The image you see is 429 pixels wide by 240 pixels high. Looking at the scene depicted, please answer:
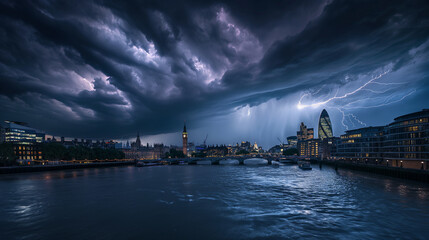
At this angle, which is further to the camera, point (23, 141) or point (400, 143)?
point (23, 141)

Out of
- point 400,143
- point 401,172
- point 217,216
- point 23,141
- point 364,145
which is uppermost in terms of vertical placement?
point 23,141

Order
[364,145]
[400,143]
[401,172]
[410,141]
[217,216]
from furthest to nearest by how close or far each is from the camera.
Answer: [364,145], [400,143], [410,141], [401,172], [217,216]

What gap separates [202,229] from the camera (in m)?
21.6

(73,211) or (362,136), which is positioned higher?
(362,136)

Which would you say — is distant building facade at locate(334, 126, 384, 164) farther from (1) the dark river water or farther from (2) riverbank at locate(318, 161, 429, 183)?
(1) the dark river water

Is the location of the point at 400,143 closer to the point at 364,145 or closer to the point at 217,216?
the point at 364,145

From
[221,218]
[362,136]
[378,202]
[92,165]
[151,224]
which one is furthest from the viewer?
[92,165]

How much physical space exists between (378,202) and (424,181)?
28.9m

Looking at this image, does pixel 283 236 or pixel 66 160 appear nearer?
pixel 283 236

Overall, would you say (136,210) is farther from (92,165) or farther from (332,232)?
(92,165)

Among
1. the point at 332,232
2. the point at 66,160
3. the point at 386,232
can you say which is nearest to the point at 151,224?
the point at 332,232

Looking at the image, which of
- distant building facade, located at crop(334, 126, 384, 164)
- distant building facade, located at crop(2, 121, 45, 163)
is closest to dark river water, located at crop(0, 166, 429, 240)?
distant building facade, located at crop(334, 126, 384, 164)

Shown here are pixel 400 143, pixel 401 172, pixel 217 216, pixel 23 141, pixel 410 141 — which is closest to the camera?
pixel 217 216

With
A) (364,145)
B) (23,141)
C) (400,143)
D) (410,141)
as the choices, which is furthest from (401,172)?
(23,141)
